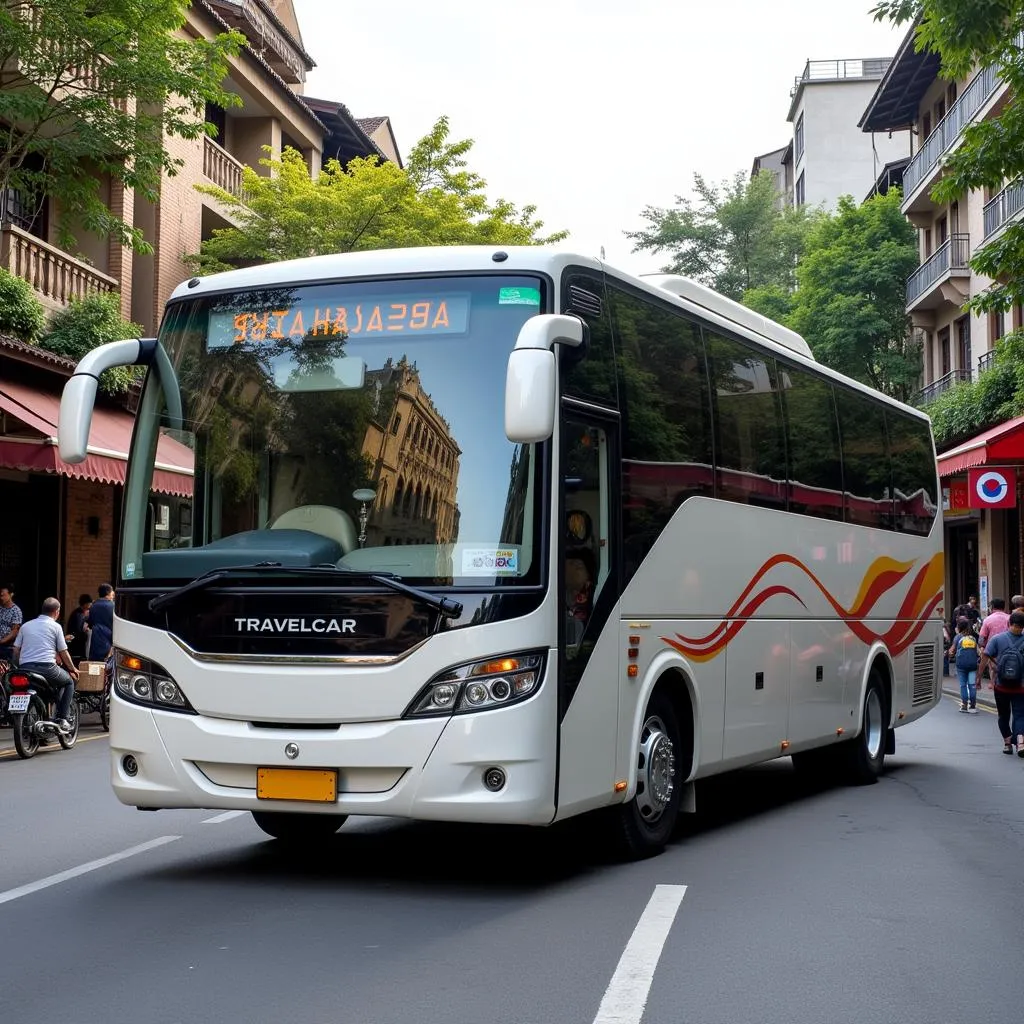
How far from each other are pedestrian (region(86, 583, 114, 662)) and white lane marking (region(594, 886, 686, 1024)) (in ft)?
43.5

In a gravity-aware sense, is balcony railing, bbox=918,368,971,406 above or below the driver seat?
above

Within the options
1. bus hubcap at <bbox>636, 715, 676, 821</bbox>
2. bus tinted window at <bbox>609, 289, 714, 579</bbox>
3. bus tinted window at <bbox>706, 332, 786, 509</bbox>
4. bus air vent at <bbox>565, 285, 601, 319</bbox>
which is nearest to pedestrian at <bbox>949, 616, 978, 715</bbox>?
bus tinted window at <bbox>706, 332, 786, 509</bbox>

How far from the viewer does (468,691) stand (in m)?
7.71

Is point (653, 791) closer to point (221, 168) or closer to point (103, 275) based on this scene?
point (103, 275)

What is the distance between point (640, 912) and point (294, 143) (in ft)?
108

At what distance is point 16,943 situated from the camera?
6684mm

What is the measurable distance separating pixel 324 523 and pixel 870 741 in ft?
26.3

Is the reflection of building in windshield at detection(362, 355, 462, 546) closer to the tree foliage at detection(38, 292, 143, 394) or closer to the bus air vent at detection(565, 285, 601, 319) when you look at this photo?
the bus air vent at detection(565, 285, 601, 319)

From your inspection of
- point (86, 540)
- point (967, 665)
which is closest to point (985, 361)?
point (967, 665)

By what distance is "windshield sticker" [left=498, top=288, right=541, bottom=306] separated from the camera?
8148 mm

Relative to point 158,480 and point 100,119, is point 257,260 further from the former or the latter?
point 158,480

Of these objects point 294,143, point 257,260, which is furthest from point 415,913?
point 294,143

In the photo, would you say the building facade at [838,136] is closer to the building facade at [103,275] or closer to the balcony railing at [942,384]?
the balcony railing at [942,384]

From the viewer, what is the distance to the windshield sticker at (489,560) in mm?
7801
